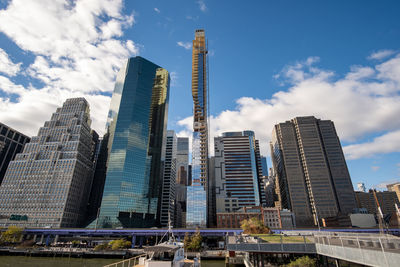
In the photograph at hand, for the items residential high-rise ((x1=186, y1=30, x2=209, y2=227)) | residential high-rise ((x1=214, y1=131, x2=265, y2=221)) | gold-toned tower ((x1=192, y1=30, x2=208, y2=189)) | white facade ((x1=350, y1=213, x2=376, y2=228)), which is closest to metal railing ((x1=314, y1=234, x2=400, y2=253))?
residential high-rise ((x1=186, y1=30, x2=209, y2=227))

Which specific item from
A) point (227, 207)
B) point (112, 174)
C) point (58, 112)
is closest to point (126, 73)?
point (58, 112)

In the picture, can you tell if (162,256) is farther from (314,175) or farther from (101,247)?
(314,175)

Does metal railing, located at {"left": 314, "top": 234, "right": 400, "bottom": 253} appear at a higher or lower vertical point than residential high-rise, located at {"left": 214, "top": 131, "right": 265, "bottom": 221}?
lower

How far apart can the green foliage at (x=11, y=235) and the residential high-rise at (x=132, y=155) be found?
119ft

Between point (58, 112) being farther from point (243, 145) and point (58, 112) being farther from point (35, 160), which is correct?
point (243, 145)

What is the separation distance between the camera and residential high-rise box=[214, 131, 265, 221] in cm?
17150

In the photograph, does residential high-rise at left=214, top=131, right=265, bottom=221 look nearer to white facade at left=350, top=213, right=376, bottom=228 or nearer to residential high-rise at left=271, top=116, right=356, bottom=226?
residential high-rise at left=271, top=116, right=356, bottom=226

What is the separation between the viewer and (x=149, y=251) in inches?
990

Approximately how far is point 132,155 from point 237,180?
93523 mm

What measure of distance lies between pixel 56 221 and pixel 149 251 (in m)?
146

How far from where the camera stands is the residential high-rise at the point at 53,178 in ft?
452

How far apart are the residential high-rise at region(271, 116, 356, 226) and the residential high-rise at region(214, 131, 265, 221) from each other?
2910 centimetres

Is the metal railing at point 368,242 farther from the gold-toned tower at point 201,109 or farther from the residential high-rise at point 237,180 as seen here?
the residential high-rise at point 237,180

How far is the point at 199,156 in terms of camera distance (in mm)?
170500
